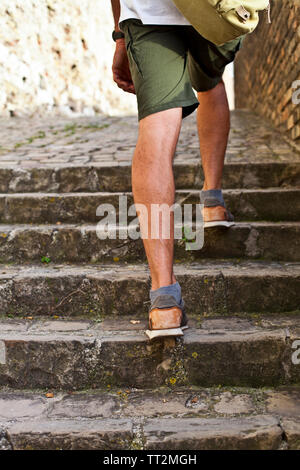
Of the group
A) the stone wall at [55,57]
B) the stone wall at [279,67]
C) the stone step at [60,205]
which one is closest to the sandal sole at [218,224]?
the stone step at [60,205]

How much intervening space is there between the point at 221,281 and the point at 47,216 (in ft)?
3.62

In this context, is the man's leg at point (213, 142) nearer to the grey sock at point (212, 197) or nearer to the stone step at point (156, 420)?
the grey sock at point (212, 197)

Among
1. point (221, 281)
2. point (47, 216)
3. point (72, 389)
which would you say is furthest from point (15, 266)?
point (221, 281)

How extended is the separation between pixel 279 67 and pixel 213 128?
2.06 metres

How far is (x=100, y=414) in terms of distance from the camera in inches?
60.9

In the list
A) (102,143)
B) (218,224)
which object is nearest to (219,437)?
(218,224)

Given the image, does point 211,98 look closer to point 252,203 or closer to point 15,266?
point 252,203

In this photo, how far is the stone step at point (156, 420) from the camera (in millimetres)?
1409

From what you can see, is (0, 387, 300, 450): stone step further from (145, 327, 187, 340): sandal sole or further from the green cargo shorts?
the green cargo shorts

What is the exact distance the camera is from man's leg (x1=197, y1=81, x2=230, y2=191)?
2.20 meters

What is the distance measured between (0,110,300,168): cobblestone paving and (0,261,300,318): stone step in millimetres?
1190

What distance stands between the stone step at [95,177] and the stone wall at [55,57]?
405 centimetres

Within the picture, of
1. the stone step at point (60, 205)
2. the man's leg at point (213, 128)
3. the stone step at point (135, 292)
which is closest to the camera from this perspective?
the stone step at point (135, 292)

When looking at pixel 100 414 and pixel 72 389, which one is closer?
pixel 100 414
